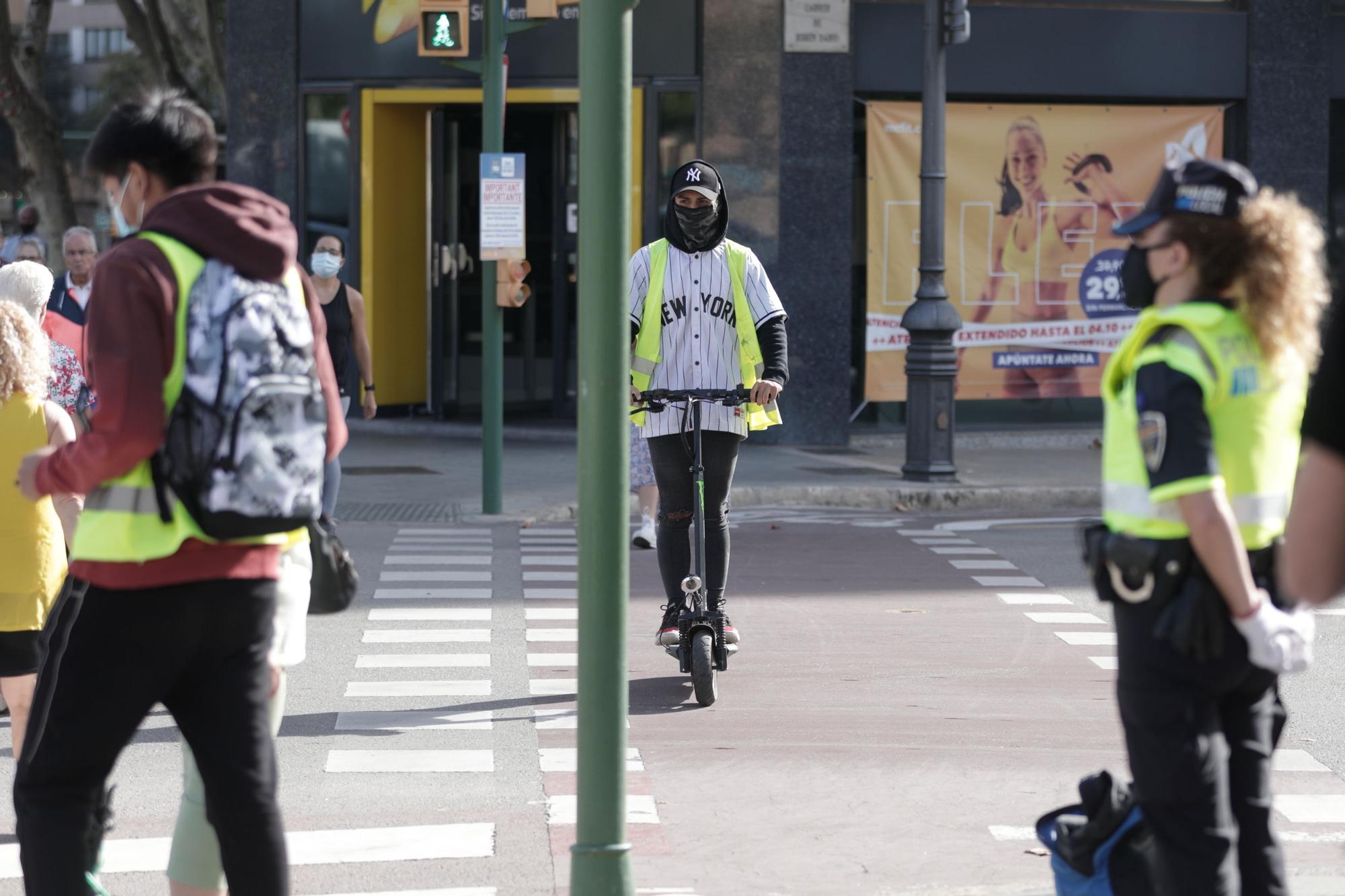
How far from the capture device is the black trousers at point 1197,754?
140 inches

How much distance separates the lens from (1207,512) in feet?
11.6

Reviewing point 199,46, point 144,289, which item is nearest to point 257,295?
point 144,289

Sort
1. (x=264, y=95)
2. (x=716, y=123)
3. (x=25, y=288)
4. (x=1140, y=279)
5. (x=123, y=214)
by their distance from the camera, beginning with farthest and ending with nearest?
(x=264, y=95) → (x=716, y=123) → (x=25, y=288) → (x=1140, y=279) → (x=123, y=214)

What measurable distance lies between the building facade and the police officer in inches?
500

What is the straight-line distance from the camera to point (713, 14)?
1628 cm

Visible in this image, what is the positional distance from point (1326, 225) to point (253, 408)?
1574 cm

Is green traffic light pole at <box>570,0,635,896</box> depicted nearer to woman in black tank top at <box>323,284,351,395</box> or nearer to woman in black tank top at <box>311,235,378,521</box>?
woman in black tank top at <box>311,235,378,521</box>

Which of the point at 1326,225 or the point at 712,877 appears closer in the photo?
the point at 712,877

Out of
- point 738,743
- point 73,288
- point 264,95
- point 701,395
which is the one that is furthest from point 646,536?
point 264,95

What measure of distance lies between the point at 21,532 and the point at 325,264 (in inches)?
235

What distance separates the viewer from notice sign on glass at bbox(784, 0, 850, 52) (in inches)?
640

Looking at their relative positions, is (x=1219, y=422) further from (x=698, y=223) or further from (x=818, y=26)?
(x=818, y=26)

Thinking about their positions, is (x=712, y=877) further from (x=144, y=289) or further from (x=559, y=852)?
(x=144, y=289)

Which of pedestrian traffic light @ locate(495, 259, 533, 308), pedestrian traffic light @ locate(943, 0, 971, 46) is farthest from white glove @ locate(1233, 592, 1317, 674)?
pedestrian traffic light @ locate(943, 0, 971, 46)
